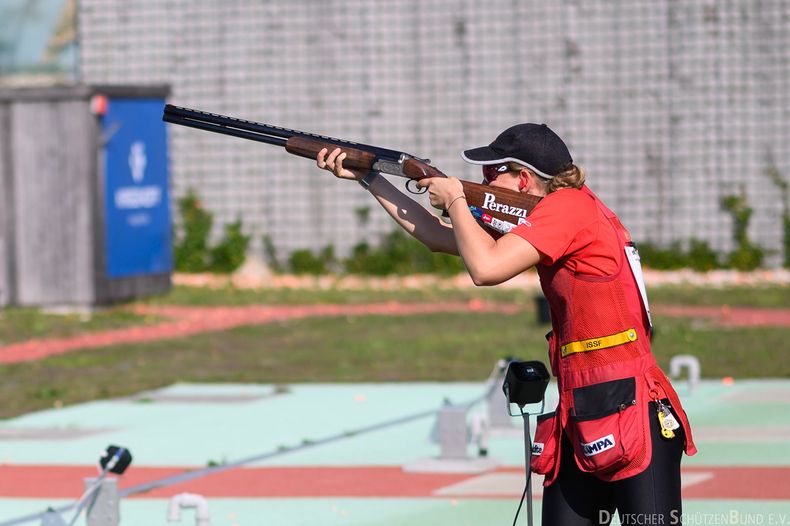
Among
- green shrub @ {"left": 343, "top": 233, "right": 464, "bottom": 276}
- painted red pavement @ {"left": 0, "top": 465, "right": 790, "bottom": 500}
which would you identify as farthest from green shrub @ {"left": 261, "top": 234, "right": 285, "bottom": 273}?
painted red pavement @ {"left": 0, "top": 465, "right": 790, "bottom": 500}

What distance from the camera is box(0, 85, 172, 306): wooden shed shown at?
21328mm

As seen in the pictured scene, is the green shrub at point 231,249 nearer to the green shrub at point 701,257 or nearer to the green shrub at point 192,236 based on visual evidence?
the green shrub at point 192,236

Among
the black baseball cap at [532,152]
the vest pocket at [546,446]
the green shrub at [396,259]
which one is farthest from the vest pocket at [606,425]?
the green shrub at [396,259]

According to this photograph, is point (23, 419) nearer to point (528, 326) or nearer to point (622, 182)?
point (528, 326)

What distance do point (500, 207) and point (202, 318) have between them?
1576 cm

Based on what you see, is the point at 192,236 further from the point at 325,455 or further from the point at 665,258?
the point at 325,455

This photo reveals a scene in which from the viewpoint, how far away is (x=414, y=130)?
26.3 meters

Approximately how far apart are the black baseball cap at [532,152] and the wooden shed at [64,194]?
1620 cm

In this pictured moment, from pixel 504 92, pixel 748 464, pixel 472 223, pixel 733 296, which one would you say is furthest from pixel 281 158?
pixel 472 223

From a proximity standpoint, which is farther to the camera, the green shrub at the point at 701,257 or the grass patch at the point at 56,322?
the green shrub at the point at 701,257

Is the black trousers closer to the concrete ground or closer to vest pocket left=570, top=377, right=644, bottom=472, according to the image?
vest pocket left=570, top=377, right=644, bottom=472

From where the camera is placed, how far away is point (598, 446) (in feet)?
17.8

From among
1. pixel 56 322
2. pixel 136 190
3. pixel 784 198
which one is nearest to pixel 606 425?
pixel 56 322

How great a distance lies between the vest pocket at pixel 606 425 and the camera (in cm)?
541
